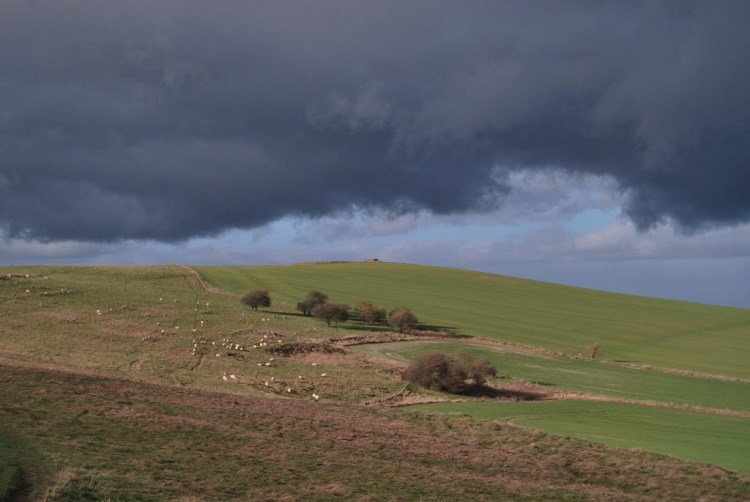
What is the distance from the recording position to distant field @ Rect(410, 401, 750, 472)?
29.0 meters

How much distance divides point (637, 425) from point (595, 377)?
18.9 m

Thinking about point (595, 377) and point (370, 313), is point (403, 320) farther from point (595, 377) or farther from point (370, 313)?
point (595, 377)

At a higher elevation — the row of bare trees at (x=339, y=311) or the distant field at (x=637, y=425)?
the row of bare trees at (x=339, y=311)

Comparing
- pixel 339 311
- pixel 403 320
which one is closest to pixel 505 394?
pixel 403 320

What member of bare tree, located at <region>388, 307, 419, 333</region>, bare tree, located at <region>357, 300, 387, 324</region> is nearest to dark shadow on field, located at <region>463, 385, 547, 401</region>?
bare tree, located at <region>388, 307, 419, 333</region>

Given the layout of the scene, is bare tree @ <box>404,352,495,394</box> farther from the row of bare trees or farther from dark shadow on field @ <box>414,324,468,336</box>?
dark shadow on field @ <box>414,324,468,336</box>

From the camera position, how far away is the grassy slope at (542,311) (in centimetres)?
7238

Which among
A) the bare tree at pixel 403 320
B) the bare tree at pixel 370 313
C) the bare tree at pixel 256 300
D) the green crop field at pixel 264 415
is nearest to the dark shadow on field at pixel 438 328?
the green crop field at pixel 264 415

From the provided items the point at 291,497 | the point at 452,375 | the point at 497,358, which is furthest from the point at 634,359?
the point at 291,497

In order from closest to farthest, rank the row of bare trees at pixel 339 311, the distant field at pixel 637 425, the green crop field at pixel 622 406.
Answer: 1. the distant field at pixel 637 425
2. the green crop field at pixel 622 406
3. the row of bare trees at pixel 339 311

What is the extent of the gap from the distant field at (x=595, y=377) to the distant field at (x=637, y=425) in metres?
4.53

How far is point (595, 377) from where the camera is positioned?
175ft

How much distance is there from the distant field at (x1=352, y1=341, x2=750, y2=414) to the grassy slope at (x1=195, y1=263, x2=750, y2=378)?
7803mm

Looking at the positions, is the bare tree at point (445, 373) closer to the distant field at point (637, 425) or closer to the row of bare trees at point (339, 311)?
the distant field at point (637, 425)
